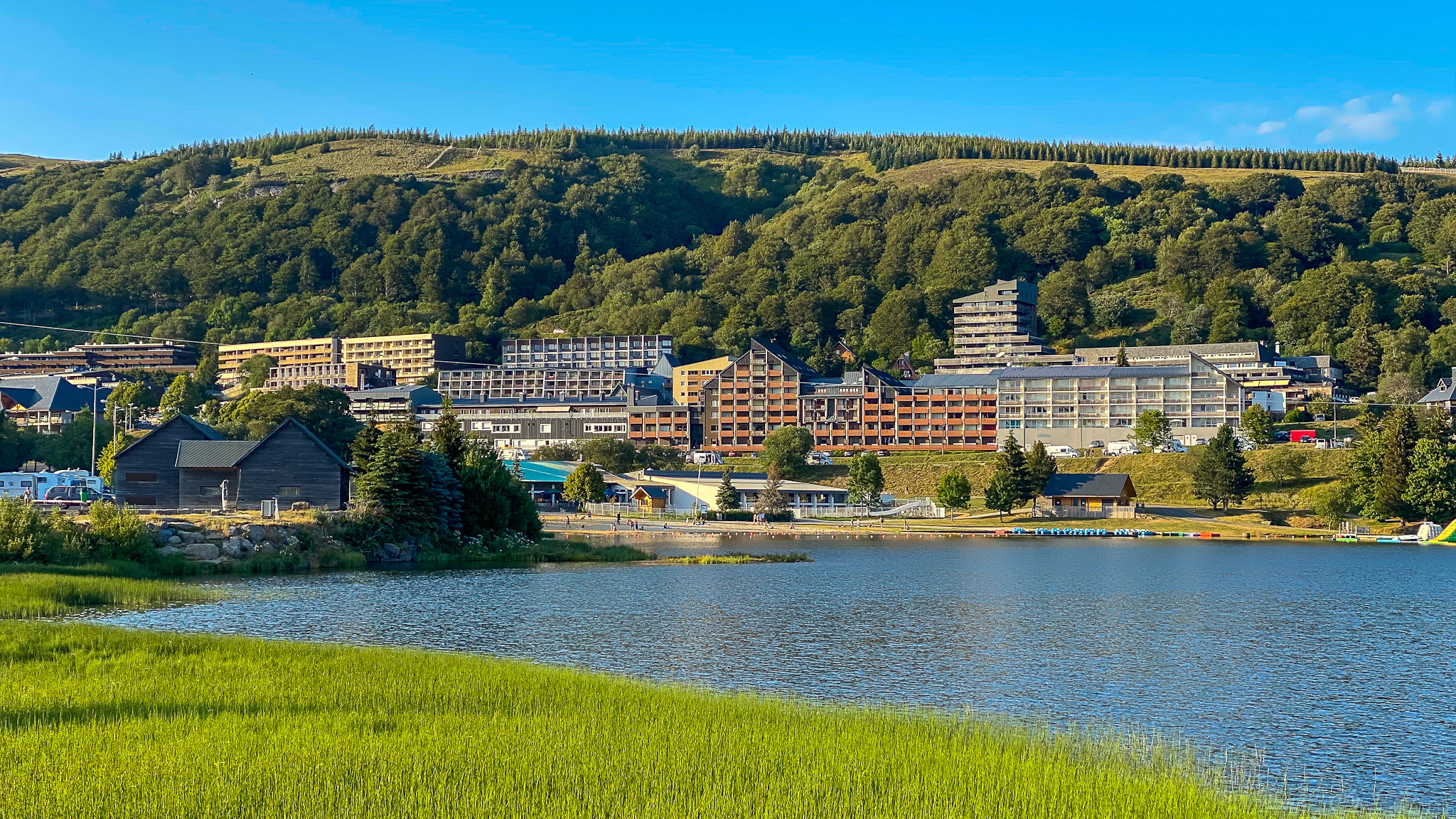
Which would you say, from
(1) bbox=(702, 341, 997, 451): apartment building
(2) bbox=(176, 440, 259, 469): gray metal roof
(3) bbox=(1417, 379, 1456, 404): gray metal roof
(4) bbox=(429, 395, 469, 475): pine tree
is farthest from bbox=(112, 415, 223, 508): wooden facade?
(3) bbox=(1417, 379, 1456, 404): gray metal roof

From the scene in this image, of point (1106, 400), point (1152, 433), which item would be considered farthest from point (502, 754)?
point (1106, 400)

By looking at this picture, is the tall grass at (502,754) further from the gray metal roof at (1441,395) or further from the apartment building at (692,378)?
the apartment building at (692,378)

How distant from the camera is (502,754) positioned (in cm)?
1878

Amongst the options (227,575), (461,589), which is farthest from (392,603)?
(227,575)

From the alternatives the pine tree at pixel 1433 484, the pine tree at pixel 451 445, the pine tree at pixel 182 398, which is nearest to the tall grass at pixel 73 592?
the pine tree at pixel 451 445

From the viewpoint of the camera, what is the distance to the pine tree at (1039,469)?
11688 centimetres

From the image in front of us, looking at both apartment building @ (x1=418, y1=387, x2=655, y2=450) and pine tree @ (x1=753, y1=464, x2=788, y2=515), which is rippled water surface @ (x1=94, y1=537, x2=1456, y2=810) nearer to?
pine tree @ (x1=753, y1=464, x2=788, y2=515)

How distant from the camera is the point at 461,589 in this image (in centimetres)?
5084

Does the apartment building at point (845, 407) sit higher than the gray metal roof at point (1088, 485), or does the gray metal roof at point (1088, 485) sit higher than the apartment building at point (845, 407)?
the apartment building at point (845, 407)

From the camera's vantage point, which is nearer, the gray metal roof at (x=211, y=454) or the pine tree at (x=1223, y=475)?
the gray metal roof at (x=211, y=454)

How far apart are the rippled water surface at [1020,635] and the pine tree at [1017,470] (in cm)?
4605

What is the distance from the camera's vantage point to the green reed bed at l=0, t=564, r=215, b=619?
3559 cm

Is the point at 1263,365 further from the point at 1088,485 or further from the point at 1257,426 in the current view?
the point at 1088,485

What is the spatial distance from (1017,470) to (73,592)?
287 ft
